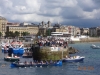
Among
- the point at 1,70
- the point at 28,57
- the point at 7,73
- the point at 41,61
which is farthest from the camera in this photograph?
the point at 28,57

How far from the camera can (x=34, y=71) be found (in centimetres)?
5738

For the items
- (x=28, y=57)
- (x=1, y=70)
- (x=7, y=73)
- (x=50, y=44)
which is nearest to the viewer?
(x=7, y=73)

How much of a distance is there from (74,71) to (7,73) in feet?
35.7

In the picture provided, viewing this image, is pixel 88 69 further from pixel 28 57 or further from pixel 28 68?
pixel 28 57

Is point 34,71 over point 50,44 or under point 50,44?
under

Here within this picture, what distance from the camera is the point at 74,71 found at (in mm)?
58156

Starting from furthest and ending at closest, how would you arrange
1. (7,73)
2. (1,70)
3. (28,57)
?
1. (28,57)
2. (1,70)
3. (7,73)

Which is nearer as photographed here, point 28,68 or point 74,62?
point 28,68

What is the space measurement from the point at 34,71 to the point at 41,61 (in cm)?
652

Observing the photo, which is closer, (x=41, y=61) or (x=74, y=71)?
(x=74, y=71)

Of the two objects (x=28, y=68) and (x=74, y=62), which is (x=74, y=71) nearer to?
(x=28, y=68)

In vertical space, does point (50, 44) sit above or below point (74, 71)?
above

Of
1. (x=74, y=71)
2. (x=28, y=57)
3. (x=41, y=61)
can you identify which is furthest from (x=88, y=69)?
(x=28, y=57)

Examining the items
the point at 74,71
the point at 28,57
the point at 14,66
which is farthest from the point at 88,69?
the point at 28,57
